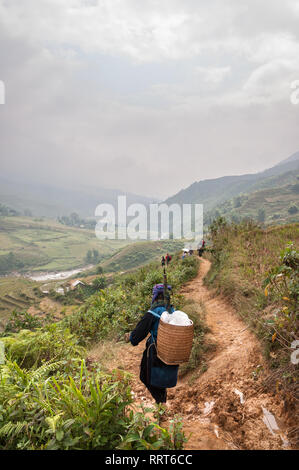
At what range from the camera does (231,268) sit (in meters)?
8.21

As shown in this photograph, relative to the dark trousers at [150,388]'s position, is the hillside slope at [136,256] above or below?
below

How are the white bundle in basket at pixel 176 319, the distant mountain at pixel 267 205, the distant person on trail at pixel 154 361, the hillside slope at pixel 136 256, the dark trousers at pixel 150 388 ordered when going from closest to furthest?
the white bundle in basket at pixel 176 319
the distant person on trail at pixel 154 361
the dark trousers at pixel 150 388
the hillside slope at pixel 136 256
the distant mountain at pixel 267 205

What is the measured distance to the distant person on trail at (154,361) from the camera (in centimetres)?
293

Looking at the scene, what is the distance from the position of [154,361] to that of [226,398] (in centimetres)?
119

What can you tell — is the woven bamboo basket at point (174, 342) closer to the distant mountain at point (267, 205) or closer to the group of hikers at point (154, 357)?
the group of hikers at point (154, 357)

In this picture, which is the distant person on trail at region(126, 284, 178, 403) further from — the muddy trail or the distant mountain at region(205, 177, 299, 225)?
the distant mountain at region(205, 177, 299, 225)

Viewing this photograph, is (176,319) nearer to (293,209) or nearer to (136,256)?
(136,256)

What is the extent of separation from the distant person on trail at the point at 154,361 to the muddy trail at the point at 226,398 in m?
0.48

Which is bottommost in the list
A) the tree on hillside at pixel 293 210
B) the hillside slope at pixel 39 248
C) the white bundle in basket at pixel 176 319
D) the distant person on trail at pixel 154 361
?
the hillside slope at pixel 39 248

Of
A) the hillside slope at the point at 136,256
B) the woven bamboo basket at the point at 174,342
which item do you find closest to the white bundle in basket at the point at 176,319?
the woven bamboo basket at the point at 174,342

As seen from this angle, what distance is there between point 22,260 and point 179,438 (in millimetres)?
147998

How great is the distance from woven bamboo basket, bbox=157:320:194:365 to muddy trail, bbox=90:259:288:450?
800 millimetres

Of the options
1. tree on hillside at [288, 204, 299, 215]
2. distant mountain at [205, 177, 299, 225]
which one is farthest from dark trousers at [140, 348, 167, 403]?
tree on hillside at [288, 204, 299, 215]

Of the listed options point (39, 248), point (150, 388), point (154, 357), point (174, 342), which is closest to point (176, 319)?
point (174, 342)
